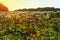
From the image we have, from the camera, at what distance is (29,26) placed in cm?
259

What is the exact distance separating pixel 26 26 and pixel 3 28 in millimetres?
281

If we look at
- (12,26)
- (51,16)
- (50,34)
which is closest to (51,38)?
(50,34)

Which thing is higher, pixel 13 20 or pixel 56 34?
pixel 13 20

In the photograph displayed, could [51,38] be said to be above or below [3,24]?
below

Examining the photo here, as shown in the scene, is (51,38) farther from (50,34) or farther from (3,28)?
(3,28)

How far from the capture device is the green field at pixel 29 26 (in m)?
2.57

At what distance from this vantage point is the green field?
2.57m

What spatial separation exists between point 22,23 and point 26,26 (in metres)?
0.06

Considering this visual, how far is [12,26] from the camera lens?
2.60 metres

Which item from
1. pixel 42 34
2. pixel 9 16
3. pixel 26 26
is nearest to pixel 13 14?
pixel 9 16

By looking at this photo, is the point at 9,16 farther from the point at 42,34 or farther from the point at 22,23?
the point at 42,34

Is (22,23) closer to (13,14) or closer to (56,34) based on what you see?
(13,14)

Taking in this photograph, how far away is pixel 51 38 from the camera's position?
8.46ft

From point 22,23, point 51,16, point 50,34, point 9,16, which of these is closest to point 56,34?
point 50,34
